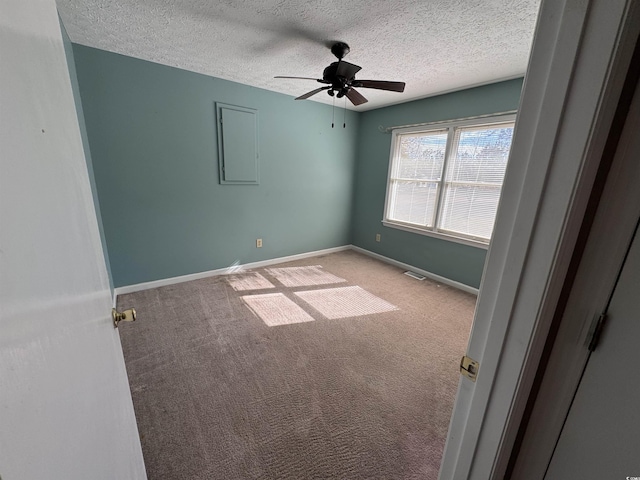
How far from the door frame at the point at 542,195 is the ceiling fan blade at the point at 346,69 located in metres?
1.83

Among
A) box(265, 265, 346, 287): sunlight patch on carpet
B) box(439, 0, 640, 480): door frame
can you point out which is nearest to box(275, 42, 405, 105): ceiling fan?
box(439, 0, 640, 480): door frame

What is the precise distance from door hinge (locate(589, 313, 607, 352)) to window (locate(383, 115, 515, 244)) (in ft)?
9.05

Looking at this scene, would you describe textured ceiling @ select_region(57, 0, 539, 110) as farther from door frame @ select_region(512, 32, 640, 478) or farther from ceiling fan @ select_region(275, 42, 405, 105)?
door frame @ select_region(512, 32, 640, 478)

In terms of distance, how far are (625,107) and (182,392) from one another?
7.39 feet

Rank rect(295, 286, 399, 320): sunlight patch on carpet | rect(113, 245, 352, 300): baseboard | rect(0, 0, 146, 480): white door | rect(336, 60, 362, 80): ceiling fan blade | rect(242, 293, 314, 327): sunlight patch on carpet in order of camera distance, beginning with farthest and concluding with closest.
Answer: rect(113, 245, 352, 300): baseboard
rect(295, 286, 399, 320): sunlight patch on carpet
rect(242, 293, 314, 327): sunlight patch on carpet
rect(336, 60, 362, 80): ceiling fan blade
rect(0, 0, 146, 480): white door

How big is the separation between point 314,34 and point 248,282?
8.75 feet

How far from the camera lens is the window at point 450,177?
2.88 metres

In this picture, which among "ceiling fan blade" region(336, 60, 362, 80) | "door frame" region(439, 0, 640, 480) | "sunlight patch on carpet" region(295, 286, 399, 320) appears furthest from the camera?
"sunlight patch on carpet" region(295, 286, 399, 320)

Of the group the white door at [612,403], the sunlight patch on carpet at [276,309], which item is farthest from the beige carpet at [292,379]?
the white door at [612,403]

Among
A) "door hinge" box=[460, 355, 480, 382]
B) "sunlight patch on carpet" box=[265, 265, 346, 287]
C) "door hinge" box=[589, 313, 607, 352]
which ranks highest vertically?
"door hinge" box=[589, 313, 607, 352]

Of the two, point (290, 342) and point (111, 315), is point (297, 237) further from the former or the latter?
point (111, 315)

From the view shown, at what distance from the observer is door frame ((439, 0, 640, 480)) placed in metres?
0.42

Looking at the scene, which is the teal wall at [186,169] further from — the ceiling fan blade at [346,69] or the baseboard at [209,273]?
the ceiling fan blade at [346,69]

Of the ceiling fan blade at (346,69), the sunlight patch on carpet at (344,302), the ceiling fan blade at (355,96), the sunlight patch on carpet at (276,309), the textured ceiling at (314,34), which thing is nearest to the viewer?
the textured ceiling at (314,34)
